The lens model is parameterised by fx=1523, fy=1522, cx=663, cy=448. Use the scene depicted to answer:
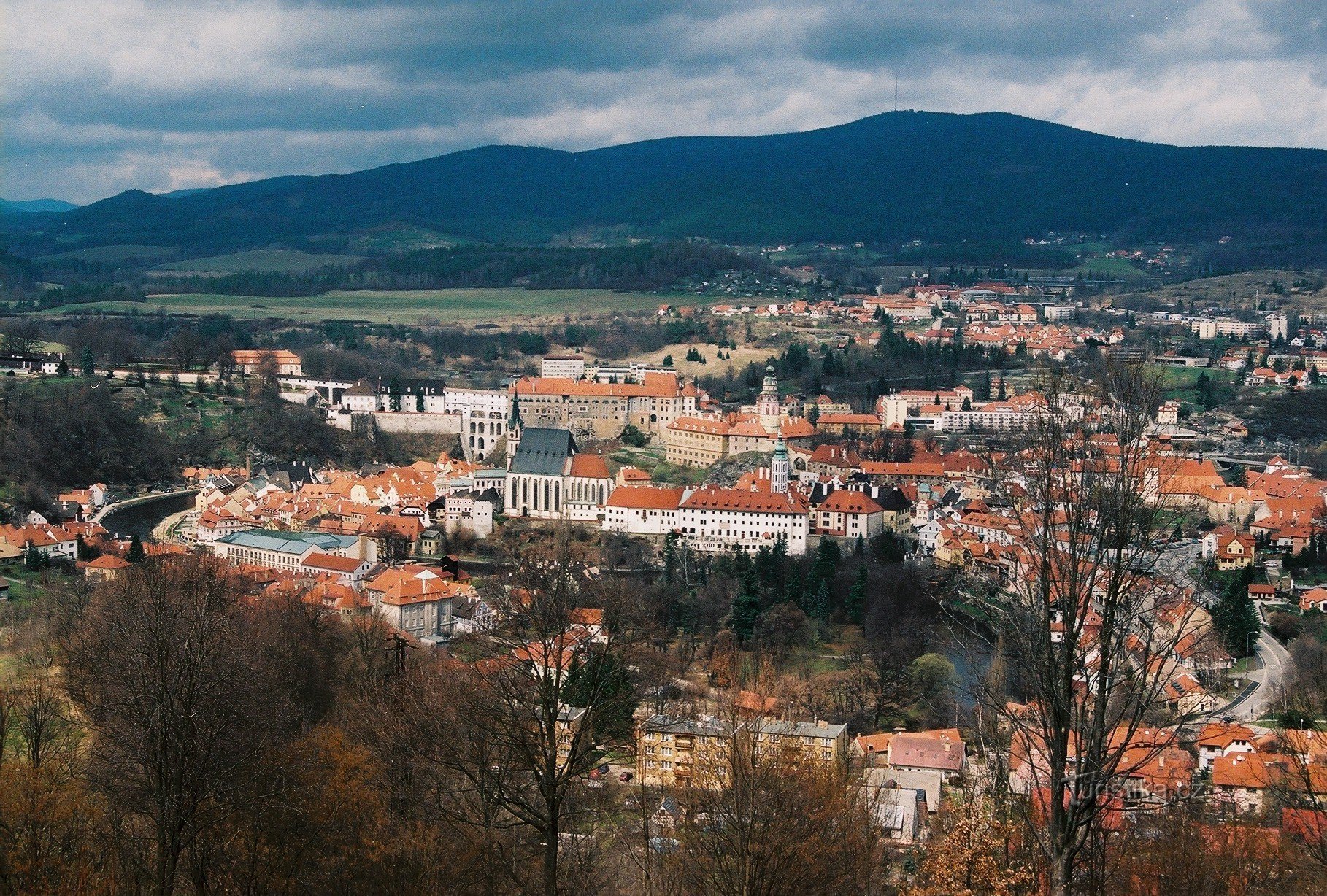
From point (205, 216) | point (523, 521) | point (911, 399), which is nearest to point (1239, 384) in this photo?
point (911, 399)

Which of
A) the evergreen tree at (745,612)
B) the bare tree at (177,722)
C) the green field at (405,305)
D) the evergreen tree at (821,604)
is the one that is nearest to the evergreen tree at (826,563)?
the evergreen tree at (821,604)

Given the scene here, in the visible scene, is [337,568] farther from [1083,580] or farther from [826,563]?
[1083,580]

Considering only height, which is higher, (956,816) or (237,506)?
(956,816)

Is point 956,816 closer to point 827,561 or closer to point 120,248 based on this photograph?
point 827,561

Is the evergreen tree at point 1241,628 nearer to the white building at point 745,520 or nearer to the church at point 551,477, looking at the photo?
the white building at point 745,520

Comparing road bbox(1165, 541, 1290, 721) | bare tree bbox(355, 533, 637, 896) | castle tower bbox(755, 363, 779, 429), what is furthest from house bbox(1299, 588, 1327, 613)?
bare tree bbox(355, 533, 637, 896)

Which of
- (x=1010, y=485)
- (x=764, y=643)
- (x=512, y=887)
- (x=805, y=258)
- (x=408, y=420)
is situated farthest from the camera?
(x=805, y=258)

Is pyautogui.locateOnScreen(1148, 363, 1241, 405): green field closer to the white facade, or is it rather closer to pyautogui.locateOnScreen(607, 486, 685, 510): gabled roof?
the white facade
